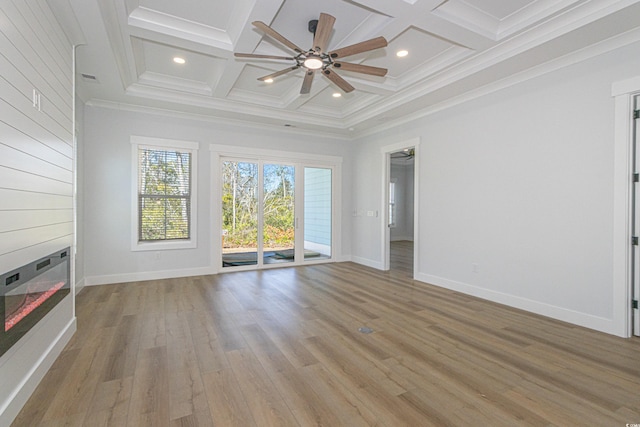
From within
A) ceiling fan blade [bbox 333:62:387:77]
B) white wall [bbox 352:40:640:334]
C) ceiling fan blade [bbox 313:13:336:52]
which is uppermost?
ceiling fan blade [bbox 313:13:336:52]

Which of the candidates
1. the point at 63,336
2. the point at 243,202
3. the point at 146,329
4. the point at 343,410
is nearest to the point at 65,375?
the point at 63,336

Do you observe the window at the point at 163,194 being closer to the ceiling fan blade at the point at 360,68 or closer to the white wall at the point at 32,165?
the white wall at the point at 32,165

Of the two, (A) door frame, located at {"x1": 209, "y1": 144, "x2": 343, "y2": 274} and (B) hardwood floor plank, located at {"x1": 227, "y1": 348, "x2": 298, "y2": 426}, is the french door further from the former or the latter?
(B) hardwood floor plank, located at {"x1": 227, "y1": 348, "x2": 298, "y2": 426}

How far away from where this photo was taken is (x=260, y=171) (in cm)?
626

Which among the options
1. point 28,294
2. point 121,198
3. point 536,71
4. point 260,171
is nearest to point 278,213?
point 260,171

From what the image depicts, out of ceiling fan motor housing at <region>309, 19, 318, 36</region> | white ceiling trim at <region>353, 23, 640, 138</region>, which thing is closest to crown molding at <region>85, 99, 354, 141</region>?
white ceiling trim at <region>353, 23, 640, 138</region>

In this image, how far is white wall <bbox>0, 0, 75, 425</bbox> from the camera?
1.83m

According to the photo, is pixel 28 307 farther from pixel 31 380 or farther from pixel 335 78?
pixel 335 78

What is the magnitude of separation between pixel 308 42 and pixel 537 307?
422 cm

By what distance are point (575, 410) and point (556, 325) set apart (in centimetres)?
170

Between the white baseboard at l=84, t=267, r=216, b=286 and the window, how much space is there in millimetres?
445

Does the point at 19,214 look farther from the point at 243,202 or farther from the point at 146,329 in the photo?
the point at 243,202

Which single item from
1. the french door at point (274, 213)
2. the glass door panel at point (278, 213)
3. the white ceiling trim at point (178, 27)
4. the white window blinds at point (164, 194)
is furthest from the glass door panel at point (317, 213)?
the white ceiling trim at point (178, 27)

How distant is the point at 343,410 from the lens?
194cm
